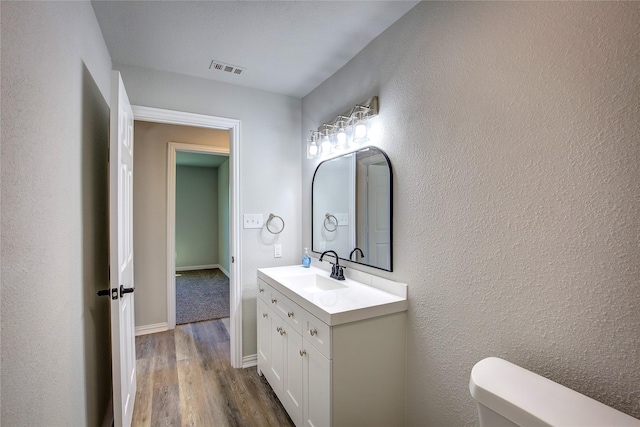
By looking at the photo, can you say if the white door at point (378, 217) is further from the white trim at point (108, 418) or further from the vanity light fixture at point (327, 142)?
the white trim at point (108, 418)

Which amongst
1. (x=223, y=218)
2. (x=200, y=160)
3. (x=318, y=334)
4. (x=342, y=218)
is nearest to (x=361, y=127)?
(x=342, y=218)

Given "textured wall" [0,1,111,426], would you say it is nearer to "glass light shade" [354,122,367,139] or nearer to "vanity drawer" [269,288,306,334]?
"vanity drawer" [269,288,306,334]

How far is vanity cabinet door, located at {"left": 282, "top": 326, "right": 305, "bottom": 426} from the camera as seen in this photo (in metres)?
1.73

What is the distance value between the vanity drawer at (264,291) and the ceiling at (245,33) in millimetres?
1644

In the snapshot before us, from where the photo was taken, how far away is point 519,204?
1.15 meters

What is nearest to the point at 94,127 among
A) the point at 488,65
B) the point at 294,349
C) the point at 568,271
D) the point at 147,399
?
the point at 294,349

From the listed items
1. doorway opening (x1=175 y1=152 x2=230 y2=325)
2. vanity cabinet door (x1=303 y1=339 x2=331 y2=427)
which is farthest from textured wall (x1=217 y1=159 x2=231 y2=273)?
vanity cabinet door (x1=303 y1=339 x2=331 y2=427)

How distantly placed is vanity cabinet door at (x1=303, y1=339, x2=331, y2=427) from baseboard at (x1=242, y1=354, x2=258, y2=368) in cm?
109

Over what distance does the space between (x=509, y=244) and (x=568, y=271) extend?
0.68 ft

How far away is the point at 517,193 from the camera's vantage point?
1.16 meters

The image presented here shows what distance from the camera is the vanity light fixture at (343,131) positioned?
192 cm

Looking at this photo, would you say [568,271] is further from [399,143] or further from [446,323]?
[399,143]

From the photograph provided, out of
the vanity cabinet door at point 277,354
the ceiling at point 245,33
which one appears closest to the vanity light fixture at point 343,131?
the ceiling at point 245,33

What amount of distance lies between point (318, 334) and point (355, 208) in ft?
3.01
